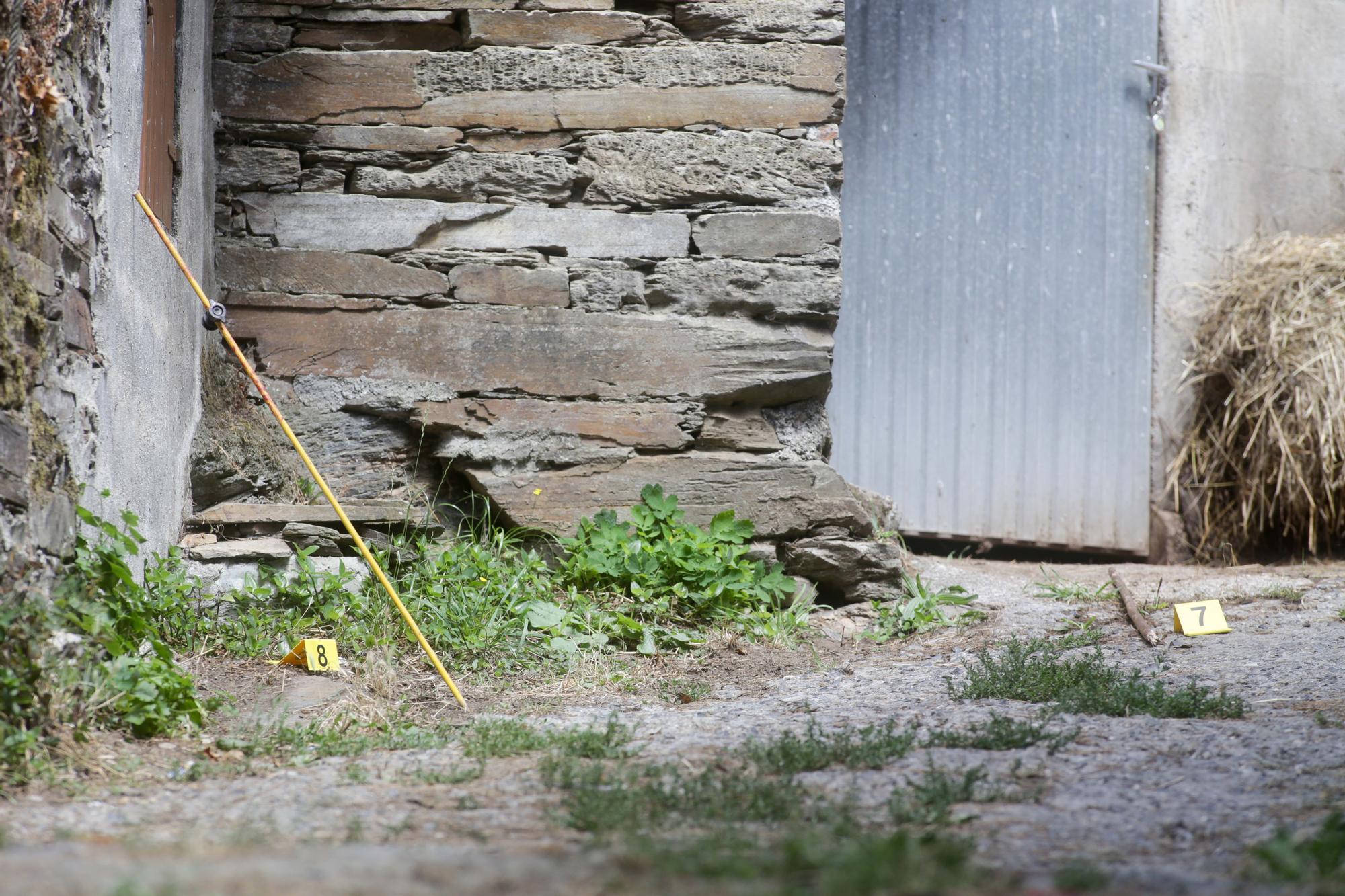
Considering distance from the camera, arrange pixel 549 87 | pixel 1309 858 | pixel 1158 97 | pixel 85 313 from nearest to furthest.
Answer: pixel 1309 858 < pixel 85 313 < pixel 549 87 < pixel 1158 97

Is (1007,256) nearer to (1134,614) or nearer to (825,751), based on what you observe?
(1134,614)

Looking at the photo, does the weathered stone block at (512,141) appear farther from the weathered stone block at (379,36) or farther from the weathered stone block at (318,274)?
the weathered stone block at (318,274)

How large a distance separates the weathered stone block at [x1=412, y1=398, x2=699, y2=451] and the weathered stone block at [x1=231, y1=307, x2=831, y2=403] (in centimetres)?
5

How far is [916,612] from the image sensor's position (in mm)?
3855

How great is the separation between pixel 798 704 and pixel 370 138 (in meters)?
2.49

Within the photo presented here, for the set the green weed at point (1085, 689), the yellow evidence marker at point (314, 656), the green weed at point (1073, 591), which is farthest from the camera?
the green weed at point (1073, 591)

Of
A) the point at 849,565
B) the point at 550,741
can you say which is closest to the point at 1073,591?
the point at 849,565

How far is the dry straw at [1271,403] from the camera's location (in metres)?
4.74

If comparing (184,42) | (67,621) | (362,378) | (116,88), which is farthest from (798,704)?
(184,42)

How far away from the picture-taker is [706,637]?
11.8 feet

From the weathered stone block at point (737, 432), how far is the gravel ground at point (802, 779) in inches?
31.7

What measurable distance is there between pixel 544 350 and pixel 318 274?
84cm

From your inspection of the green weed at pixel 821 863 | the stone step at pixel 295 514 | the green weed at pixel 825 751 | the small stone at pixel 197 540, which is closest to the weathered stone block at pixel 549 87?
the stone step at pixel 295 514

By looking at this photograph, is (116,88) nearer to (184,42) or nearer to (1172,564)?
(184,42)
